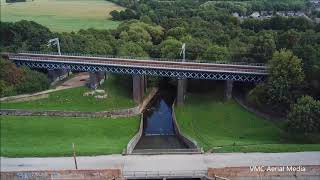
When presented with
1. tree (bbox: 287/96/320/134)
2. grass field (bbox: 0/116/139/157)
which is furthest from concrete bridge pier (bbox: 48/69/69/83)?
tree (bbox: 287/96/320/134)

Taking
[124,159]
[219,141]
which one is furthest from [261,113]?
[124,159]

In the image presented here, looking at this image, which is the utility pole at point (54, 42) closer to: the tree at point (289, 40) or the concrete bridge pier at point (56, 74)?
the concrete bridge pier at point (56, 74)

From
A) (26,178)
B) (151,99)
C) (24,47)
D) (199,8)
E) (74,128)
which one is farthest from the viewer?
(199,8)

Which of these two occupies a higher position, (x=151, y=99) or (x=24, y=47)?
(x=24, y=47)

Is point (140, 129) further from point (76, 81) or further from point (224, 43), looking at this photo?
point (224, 43)

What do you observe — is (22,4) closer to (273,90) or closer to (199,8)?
(199,8)

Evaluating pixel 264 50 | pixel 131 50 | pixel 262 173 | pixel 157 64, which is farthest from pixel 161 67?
pixel 262 173

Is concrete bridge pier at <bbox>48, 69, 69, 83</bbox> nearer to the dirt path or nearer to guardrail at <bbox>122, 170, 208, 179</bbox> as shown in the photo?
the dirt path
